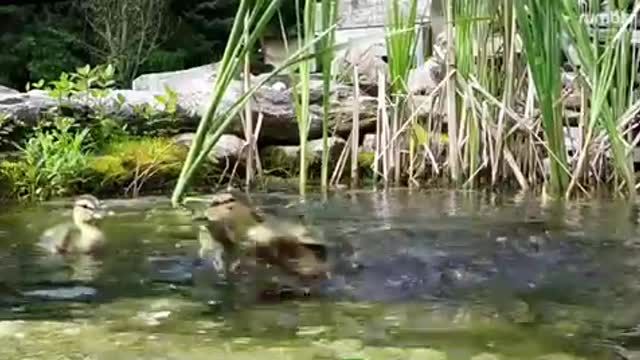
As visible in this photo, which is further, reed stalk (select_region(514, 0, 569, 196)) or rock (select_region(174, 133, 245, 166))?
rock (select_region(174, 133, 245, 166))

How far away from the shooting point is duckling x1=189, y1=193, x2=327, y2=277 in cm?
344

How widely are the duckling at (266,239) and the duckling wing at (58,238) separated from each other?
2.25 ft

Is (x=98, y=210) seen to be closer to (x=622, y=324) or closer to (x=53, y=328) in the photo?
(x=53, y=328)

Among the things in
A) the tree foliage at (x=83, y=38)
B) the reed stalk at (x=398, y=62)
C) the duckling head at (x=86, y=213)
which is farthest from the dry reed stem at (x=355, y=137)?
the tree foliage at (x=83, y=38)

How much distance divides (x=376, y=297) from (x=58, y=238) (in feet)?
5.20

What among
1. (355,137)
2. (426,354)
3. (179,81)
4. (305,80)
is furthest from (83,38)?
(426,354)

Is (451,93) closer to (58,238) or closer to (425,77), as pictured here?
(425,77)

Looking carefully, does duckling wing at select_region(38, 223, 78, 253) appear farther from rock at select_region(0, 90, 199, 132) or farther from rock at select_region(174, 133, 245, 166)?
rock at select_region(0, 90, 199, 132)

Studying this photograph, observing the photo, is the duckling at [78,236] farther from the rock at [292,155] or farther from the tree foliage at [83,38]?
the tree foliage at [83,38]

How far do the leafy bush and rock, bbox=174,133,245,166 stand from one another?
0.90m

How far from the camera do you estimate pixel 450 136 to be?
19.7 ft

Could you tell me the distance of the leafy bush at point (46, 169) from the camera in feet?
21.1

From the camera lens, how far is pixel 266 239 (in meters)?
3.51

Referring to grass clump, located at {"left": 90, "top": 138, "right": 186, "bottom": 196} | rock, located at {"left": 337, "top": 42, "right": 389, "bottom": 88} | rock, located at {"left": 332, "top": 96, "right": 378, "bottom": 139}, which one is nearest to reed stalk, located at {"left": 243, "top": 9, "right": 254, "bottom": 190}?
grass clump, located at {"left": 90, "top": 138, "right": 186, "bottom": 196}
